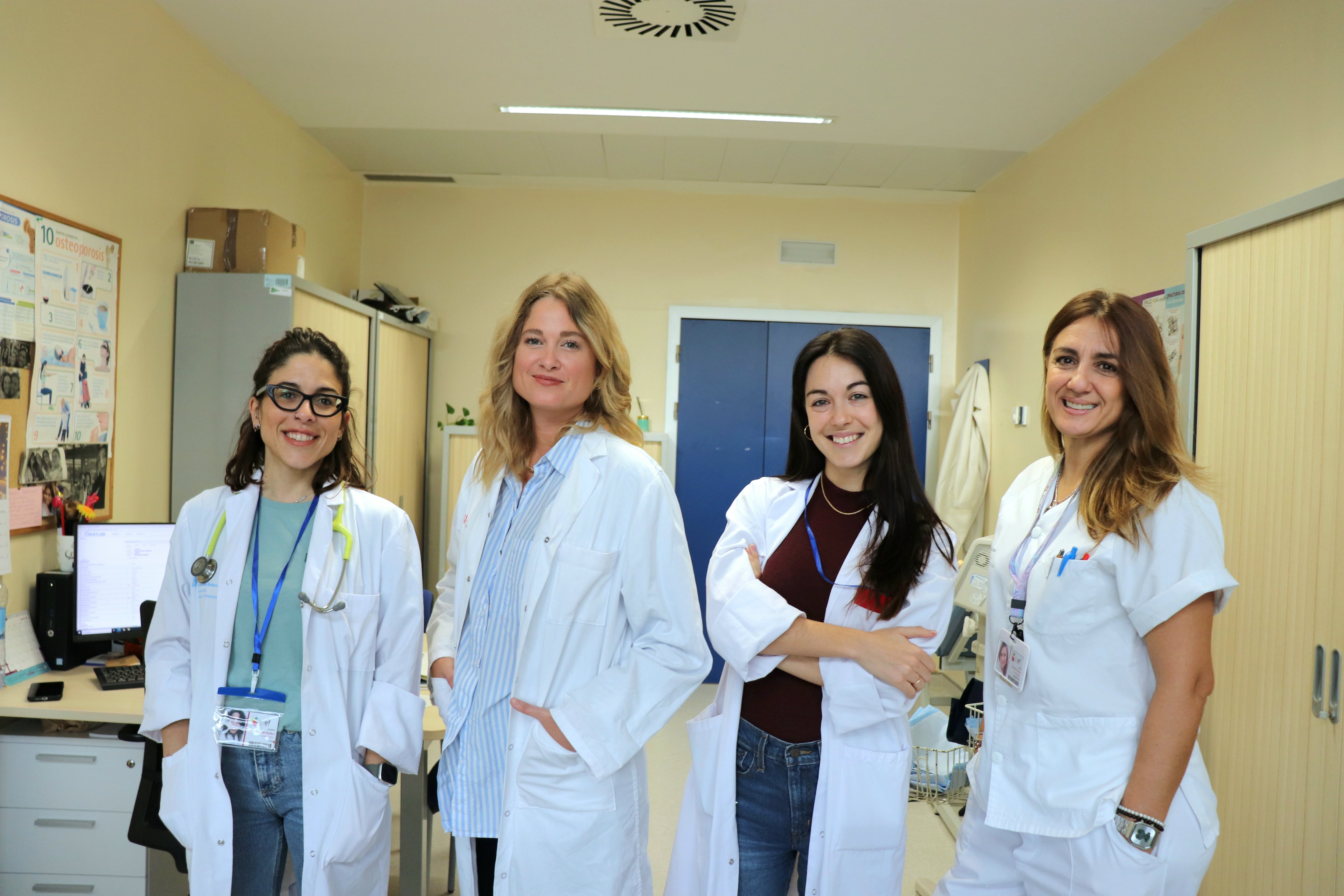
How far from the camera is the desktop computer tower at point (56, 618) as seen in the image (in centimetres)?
269

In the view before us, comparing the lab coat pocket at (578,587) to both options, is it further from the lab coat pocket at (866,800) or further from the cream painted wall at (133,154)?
the cream painted wall at (133,154)

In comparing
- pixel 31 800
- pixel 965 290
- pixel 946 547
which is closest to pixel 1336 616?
pixel 946 547

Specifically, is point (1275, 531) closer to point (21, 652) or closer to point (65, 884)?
point (65, 884)

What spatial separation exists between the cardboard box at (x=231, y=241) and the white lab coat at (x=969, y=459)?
360 centimetres

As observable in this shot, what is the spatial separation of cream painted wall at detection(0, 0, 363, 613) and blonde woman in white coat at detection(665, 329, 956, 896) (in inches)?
89.4

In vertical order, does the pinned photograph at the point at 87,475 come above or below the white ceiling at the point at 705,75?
below

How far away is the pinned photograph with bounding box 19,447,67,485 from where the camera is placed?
2625 mm

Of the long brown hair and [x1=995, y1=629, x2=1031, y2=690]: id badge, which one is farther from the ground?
the long brown hair

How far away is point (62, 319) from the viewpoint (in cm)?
274

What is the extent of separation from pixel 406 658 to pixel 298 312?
2.05 m

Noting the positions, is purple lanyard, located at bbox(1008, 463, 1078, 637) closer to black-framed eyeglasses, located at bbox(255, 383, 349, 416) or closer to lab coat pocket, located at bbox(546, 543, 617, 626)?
lab coat pocket, located at bbox(546, 543, 617, 626)

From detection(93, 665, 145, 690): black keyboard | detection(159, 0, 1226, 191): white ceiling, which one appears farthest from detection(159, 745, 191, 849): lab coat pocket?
detection(159, 0, 1226, 191): white ceiling

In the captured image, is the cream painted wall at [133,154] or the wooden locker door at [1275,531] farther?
the cream painted wall at [133,154]

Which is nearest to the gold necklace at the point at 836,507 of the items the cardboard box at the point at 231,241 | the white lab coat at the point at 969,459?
the cardboard box at the point at 231,241
